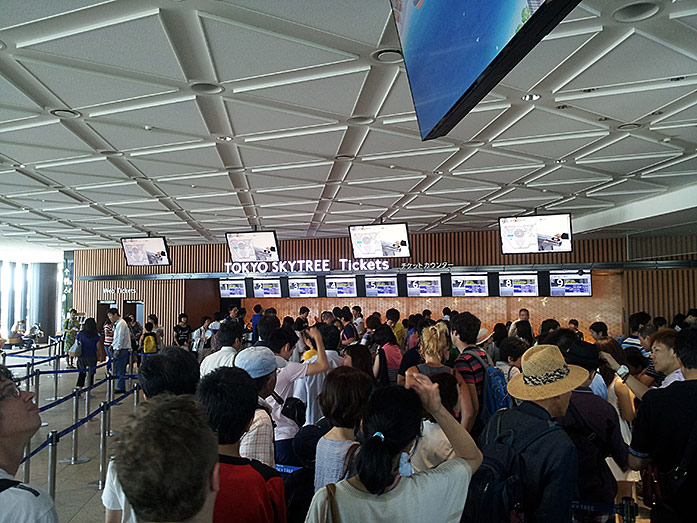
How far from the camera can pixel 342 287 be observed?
15258mm

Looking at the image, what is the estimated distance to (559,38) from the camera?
11.2ft

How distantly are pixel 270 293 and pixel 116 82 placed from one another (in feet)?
39.7

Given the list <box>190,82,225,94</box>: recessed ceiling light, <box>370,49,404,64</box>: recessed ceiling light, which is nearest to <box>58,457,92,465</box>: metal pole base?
<box>190,82,225,94</box>: recessed ceiling light

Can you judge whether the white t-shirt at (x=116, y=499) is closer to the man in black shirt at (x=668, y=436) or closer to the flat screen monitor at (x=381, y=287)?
the man in black shirt at (x=668, y=436)

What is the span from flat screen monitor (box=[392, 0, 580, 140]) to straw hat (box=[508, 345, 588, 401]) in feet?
4.39

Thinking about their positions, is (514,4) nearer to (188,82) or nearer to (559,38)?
(559,38)

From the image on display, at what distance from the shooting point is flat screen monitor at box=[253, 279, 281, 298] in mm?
15883

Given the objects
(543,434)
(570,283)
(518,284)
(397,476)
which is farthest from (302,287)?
(397,476)

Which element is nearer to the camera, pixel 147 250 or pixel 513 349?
pixel 513 349

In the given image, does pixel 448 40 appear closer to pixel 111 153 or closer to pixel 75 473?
pixel 111 153

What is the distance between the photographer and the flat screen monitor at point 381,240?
1079 centimetres

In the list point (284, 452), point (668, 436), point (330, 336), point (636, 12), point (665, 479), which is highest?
point (636, 12)

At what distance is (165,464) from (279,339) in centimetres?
357

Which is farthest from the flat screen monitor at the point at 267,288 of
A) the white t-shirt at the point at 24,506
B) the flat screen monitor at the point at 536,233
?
the white t-shirt at the point at 24,506
